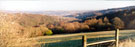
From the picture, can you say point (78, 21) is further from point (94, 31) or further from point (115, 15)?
point (115, 15)

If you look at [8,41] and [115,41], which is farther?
[115,41]

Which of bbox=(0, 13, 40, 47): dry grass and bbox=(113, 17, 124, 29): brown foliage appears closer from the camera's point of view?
bbox=(0, 13, 40, 47): dry grass

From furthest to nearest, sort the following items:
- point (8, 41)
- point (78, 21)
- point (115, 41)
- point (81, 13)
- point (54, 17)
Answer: point (81, 13), point (78, 21), point (54, 17), point (115, 41), point (8, 41)

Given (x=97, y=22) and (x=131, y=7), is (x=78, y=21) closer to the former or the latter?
(x=97, y=22)

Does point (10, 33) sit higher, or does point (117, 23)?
point (10, 33)

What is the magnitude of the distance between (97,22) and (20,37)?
468 inches

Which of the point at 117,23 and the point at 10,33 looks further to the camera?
the point at 117,23

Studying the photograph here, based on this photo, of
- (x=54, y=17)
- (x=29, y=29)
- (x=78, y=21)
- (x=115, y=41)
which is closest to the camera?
(x=29, y=29)

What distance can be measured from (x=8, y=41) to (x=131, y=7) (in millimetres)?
14977

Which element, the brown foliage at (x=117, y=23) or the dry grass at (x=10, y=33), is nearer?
the dry grass at (x=10, y=33)

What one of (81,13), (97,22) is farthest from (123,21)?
(81,13)

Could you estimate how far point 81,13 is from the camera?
1552 cm

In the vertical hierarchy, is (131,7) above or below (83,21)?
above

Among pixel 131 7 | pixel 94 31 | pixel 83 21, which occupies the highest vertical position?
pixel 131 7
